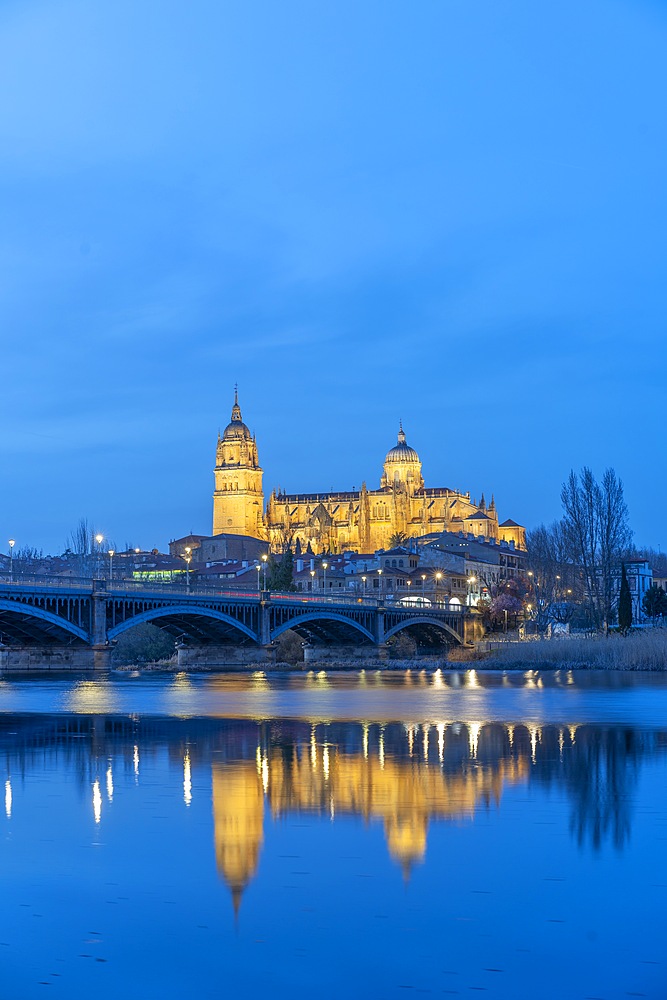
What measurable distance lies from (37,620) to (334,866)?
5173cm

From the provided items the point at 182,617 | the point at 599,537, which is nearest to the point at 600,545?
the point at 599,537

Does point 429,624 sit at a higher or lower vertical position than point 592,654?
higher

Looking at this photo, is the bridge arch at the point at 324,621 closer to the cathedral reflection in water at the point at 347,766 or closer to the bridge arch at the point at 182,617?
the bridge arch at the point at 182,617

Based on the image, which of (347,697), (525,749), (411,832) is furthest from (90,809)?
(347,697)

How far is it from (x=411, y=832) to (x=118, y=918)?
15.2ft

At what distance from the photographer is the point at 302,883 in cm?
1202

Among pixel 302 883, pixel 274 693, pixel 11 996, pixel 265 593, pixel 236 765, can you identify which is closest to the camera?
pixel 11 996

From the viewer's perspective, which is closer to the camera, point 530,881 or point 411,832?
point 530,881

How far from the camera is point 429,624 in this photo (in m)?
108

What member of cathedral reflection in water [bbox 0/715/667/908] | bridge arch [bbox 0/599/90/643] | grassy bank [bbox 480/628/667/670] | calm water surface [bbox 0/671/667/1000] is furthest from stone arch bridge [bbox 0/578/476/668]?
calm water surface [bbox 0/671/667/1000]

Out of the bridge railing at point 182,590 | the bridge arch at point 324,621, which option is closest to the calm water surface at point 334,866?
the bridge railing at point 182,590

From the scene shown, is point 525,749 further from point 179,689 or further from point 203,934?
point 179,689

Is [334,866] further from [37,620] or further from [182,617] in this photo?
[182,617]

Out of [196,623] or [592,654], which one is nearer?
[592,654]
